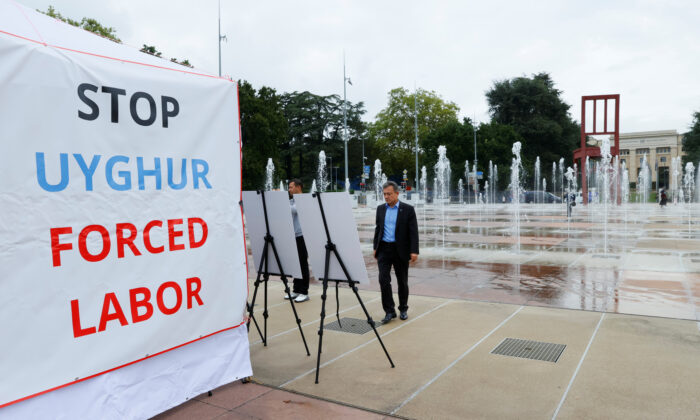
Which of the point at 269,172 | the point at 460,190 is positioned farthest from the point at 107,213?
the point at 460,190

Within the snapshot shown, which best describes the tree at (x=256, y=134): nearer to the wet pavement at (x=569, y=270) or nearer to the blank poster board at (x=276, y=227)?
the wet pavement at (x=569, y=270)

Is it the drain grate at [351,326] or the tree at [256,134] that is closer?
the drain grate at [351,326]

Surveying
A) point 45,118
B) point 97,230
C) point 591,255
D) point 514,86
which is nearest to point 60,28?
point 45,118

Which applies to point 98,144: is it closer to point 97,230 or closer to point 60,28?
point 97,230

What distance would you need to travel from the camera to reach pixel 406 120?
71625mm

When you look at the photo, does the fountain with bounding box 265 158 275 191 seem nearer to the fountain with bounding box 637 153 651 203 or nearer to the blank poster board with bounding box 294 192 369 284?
the fountain with bounding box 637 153 651 203

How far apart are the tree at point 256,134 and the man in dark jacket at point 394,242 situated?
150 ft

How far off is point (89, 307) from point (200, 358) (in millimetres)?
1080

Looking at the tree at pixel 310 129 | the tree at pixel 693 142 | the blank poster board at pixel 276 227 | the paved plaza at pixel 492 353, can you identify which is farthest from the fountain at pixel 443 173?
the blank poster board at pixel 276 227

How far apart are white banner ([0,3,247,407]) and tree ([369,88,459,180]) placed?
67.1 m

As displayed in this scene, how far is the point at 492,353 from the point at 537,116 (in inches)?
2464

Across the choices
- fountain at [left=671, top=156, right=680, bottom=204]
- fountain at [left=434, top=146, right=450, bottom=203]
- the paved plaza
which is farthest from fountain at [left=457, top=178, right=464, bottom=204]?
the paved plaza

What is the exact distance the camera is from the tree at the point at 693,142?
60.6 metres

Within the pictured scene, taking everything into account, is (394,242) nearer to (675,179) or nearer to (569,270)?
(569,270)
